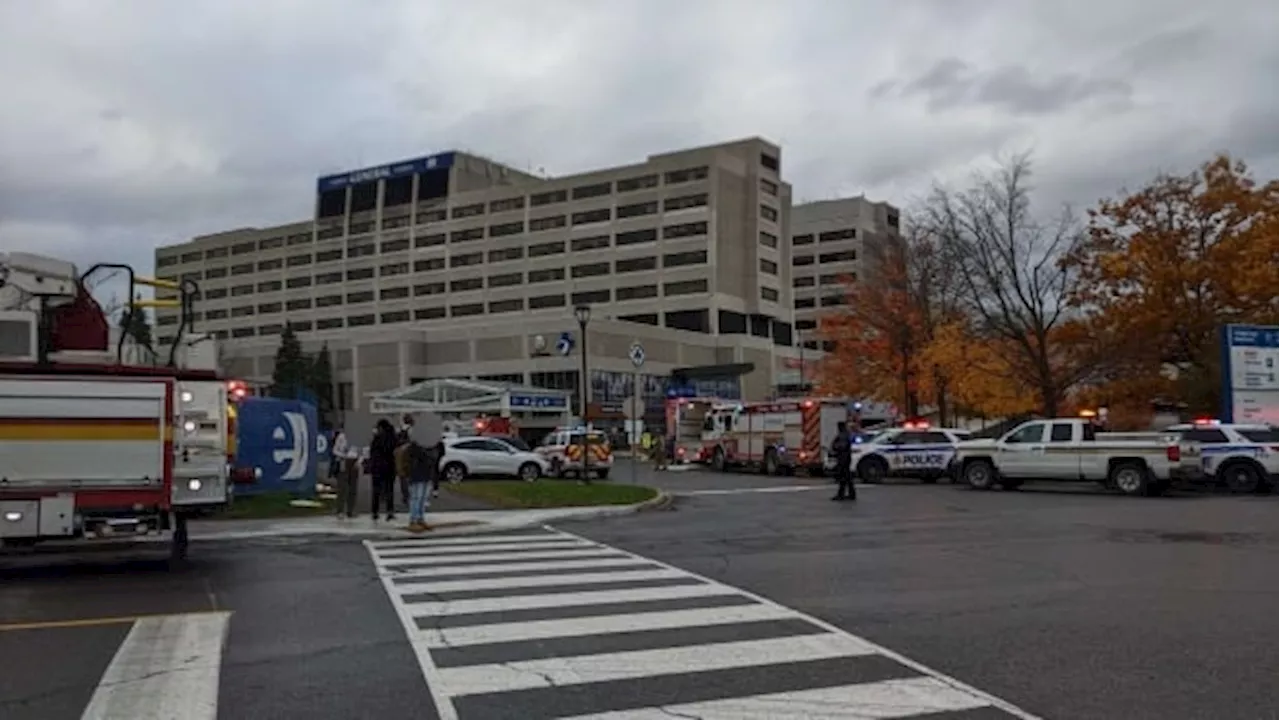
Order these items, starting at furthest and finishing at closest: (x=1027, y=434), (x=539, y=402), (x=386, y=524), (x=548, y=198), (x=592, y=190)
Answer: (x=548, y=198)
(x=592, y=190)
(x=539, y=402)
(x=1027, y=434)
(x=386, y=524)

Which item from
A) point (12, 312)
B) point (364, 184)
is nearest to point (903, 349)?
point (12, 312)

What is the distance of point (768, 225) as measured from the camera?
4820 inches

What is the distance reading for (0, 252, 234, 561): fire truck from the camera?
1180 centimetres

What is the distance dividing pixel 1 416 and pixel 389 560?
15.2ft

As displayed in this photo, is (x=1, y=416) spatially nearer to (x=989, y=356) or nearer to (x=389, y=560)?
(x=389, y=560)

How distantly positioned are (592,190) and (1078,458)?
10174cm

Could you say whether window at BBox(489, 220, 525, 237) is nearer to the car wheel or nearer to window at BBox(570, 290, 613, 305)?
window at BBox(570, 290, 613, 305)

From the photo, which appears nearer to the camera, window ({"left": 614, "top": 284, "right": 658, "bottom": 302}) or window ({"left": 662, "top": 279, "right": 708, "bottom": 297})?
window ({"left": 662, "top": 279, "right": 708, "bottom": 297})

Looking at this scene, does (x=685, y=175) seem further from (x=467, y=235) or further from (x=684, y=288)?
(x=467, y=235)

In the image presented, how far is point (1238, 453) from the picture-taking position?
27484mm

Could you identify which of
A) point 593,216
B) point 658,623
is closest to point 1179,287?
point 658,623

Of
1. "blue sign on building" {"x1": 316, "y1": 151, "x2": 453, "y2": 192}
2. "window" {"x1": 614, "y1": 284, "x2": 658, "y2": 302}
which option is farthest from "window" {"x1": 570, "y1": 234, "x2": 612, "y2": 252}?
"blue sign on building" {"x1": 316, "y1": 151, "x2": 453, "y2": 192}

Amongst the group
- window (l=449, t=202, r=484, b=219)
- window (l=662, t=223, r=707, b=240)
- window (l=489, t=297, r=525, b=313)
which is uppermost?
window (l=449, t=202, r=484, b=219)

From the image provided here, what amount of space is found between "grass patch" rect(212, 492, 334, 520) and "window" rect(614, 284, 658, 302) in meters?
97.3
